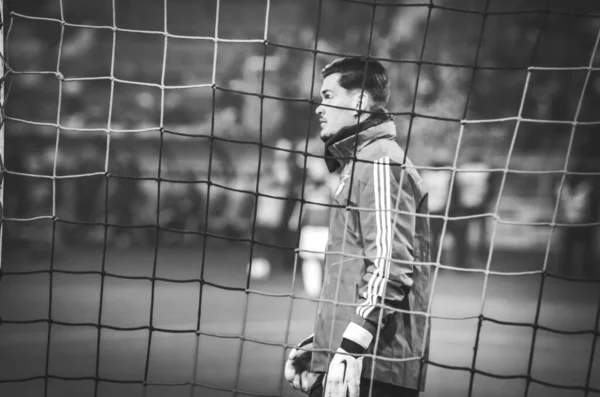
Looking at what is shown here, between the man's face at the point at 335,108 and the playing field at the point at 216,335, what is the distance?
474 mm

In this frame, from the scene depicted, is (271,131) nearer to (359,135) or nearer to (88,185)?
(88,185)

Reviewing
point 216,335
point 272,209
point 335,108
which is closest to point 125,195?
point 272,209

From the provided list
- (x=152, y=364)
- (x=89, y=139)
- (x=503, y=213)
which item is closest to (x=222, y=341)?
(x=152, y=364)

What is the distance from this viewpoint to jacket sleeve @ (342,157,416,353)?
1.46 meters

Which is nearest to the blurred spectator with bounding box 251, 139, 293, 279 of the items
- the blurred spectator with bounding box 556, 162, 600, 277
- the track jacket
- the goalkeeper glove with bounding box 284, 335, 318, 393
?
the blurred spectator with bounding box 556, 162, 600, 277

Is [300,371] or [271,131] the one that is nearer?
[300,371]

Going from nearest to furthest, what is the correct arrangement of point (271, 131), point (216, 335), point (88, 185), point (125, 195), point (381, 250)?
1. point (381, 250)
2. point (216, 335)
3. point (88, 185)
4. point (125, 195)
5. point (271, 131)

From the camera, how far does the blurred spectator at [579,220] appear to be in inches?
250

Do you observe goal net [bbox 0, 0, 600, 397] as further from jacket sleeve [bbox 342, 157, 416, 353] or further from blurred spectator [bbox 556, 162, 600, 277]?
jacket sleeve [bbox 342, 157, 416, 353]

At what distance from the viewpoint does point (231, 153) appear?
738 cm

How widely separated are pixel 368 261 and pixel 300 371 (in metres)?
0.36

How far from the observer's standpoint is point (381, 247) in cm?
146

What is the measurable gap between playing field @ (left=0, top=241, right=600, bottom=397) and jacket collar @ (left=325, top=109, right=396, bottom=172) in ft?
1.38

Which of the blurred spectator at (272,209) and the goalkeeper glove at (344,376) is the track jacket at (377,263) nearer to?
the goalkeeper glove at (344,376)
